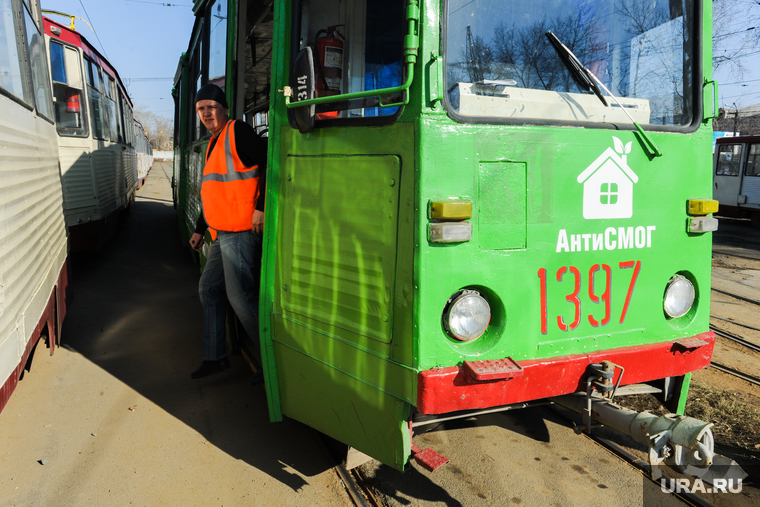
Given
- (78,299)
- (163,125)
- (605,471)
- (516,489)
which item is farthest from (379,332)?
(163,125)

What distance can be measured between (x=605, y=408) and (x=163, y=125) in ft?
352

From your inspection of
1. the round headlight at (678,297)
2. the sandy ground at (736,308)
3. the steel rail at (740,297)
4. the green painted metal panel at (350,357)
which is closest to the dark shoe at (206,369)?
the green painted metal panel at (350,357)

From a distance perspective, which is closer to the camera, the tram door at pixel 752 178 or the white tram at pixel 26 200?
the white tram at pixel 26 200

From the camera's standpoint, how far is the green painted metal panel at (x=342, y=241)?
226 centimetres

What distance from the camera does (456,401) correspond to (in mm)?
2197

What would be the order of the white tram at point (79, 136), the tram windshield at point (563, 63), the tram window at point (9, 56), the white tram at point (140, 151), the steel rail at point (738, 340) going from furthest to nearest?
the white tram at point (140, 151) < the white tram at point (79, 136) < the steel rail at point (738, 340) < the tram window at point (9, 56) < the tram windshield at point (563, 63)

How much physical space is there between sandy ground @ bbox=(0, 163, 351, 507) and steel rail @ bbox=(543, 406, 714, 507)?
4.96 feet

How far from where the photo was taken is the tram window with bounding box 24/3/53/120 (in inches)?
159

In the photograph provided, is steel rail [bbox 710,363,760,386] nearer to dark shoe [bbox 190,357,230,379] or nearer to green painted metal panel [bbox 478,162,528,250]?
green painted metal panel [bbox 478,162,528,250]

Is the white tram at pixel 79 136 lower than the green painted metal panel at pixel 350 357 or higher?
higher

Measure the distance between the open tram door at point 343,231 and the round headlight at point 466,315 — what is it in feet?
0.60

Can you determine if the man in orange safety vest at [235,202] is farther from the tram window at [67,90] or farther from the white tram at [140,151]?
the white tram at [140,151]

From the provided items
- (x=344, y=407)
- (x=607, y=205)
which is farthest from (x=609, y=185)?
(x=344, y=407)

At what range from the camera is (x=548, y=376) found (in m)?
2.34
